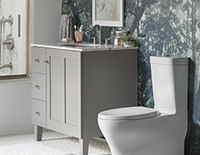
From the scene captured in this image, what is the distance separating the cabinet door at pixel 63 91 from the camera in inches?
136

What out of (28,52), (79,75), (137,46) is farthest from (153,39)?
(28,52)

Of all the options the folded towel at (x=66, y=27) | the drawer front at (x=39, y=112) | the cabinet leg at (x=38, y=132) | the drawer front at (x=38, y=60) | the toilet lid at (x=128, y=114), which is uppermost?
the folded towel at (x=66, y=27)

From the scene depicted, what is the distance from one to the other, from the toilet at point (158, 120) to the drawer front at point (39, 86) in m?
0.90

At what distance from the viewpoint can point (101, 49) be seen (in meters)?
3.46

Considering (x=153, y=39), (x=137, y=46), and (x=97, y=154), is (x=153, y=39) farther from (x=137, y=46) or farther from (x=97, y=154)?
(x=97, y=154)

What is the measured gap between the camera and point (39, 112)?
3.91m

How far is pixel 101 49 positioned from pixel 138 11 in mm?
481

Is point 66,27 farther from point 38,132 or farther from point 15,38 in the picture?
point 38,132

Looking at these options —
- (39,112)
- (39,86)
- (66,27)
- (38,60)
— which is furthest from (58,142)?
(66,27)

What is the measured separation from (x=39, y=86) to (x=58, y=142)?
1.82 feet

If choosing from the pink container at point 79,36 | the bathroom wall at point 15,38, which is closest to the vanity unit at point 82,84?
the pink container at point 79,36

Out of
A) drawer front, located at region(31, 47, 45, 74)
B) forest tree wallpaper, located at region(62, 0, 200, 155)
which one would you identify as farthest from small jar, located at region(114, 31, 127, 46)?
drawer front, located at region(31, 47, 45, 74)

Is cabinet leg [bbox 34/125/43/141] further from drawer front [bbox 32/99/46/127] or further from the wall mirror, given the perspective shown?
the wall mirror

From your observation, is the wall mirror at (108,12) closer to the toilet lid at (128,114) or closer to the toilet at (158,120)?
the toilet at (158,120)
